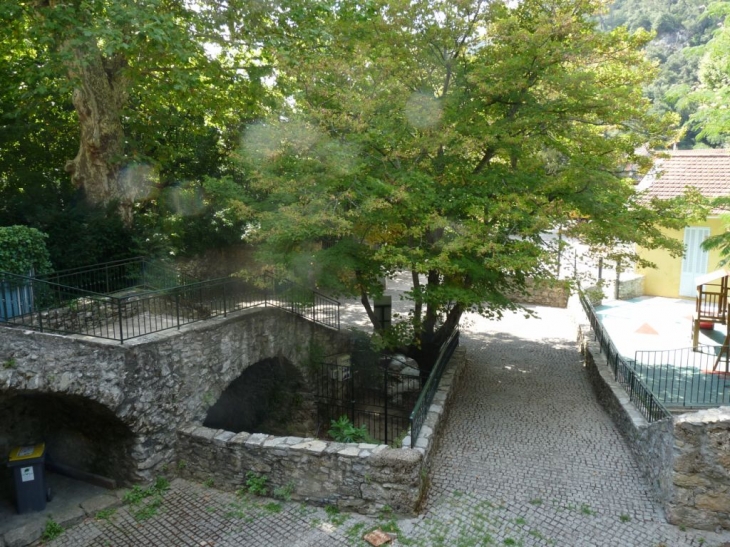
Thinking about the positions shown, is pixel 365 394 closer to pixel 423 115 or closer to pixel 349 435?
pixel 349 435

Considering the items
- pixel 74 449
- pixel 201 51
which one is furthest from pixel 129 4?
pixel 74 449

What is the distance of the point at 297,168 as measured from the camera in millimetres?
10883

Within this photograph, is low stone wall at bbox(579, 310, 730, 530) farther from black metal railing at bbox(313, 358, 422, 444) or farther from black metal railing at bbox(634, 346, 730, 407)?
black metal railing at bbox(313, 358, 422, 444)

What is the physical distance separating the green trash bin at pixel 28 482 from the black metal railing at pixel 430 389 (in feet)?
21.1

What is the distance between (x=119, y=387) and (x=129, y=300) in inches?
119

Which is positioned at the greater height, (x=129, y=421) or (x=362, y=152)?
(x=362, y=152)

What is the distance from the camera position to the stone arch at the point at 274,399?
13180 millimetres

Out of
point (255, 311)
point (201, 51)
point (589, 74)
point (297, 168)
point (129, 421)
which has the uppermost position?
point (201, 51)

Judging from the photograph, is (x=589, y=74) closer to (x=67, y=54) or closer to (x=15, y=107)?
(x=67, y=54)

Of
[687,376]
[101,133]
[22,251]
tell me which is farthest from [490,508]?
[101,133]

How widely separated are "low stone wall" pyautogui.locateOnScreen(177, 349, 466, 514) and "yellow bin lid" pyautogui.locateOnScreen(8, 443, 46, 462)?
2344mm

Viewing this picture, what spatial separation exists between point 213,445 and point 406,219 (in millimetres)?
5939

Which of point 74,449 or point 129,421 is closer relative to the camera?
point 129,421

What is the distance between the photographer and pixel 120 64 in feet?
44.8
